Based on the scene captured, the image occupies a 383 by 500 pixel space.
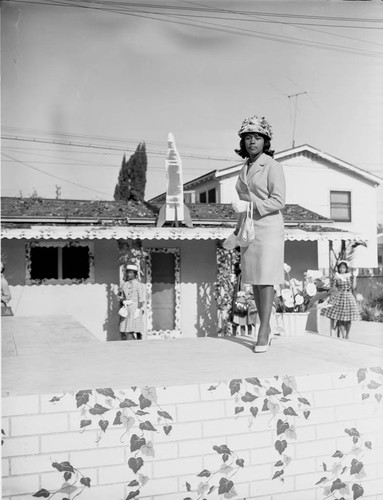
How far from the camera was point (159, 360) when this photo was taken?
9.00ft

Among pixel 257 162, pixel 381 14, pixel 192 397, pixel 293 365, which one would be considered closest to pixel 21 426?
pixel 192 397

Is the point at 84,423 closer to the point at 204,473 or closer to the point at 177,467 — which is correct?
the point at 177,467

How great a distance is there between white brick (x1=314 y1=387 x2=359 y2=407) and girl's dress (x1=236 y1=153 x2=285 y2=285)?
727 mm

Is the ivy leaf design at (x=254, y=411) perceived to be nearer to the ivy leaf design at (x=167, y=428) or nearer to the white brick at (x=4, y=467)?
the ivy leaf design at (x=167, y=428)

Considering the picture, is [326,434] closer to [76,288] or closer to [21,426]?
[21,426]

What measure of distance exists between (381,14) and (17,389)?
2287 mm

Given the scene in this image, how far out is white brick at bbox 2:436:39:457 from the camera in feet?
6.42

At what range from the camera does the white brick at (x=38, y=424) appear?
1973 millimetres

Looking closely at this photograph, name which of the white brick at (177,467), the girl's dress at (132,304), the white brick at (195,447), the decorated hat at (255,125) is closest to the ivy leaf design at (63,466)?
the white brick at (177,467)

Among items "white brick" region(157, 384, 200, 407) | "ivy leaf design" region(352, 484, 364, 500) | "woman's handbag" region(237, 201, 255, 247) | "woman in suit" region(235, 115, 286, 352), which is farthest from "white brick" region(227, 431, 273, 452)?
"woman's handbag" region(237, 201, 255, 247)

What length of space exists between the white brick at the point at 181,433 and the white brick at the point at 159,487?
151 millimetres

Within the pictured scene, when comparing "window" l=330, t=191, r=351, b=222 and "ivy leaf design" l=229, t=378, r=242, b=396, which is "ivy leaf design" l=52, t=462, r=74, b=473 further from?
"window" l=330, t=191, r=351, b=222

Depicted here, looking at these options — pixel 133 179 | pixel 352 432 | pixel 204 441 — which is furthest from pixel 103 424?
pixel 133 179

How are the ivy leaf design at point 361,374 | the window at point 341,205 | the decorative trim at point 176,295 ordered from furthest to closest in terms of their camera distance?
the window at point 341,205 < the decorative trim at point 176,295 < the ivy leaf design at point 361,374
